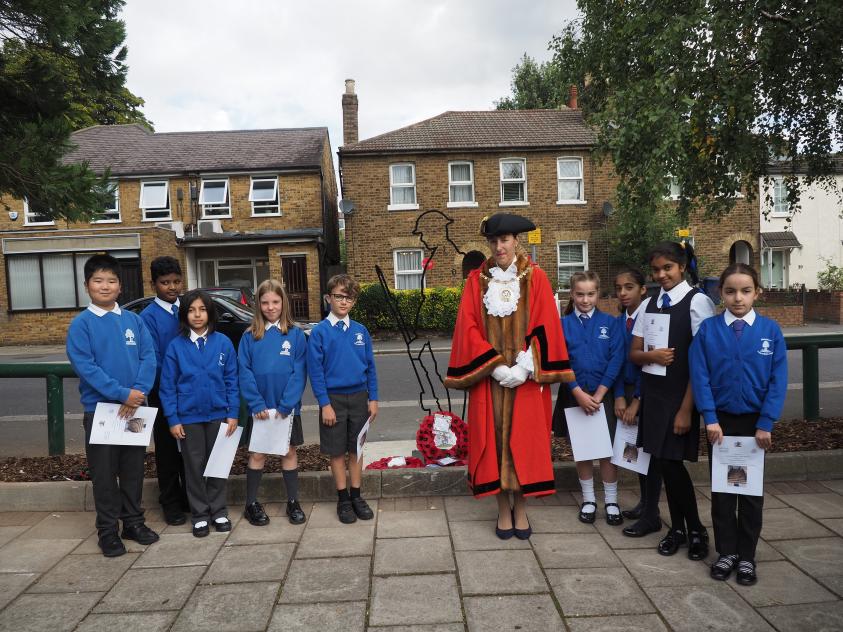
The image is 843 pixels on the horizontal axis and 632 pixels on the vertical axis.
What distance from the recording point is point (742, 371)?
3.36 meters

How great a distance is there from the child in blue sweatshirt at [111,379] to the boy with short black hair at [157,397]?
29cm

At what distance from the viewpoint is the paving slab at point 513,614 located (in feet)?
9.48

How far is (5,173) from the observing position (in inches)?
194

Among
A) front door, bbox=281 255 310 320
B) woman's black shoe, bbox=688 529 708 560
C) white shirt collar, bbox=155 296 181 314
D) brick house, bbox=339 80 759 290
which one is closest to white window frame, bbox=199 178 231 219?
front door, bbox=281 255 310 320

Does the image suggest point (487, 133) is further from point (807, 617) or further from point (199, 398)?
point (807, 617)

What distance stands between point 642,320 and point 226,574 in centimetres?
295

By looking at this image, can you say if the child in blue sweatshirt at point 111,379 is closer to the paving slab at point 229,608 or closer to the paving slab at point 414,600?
the paving slab at point 229,608

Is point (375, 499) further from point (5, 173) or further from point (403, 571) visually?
point (5, 173)

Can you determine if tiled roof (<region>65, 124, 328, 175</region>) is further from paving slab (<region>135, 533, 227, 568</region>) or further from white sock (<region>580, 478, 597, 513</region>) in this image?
white sock (<region>580, 478, 597, 513</region>)

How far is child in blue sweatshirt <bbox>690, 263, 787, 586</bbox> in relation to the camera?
3332mm

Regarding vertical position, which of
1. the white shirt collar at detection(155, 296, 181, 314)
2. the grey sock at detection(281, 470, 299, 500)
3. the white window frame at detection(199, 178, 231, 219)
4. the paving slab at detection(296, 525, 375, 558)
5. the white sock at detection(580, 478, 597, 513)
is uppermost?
the white window frame at detection(199, 178, 231, 219)

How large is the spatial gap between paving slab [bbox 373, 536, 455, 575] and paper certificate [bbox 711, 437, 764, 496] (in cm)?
161

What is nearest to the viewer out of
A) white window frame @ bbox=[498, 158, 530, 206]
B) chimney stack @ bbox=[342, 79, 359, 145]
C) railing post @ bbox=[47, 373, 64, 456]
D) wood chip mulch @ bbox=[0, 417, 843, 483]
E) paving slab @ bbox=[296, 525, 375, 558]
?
paving slab @ bbox=[296, 525, 375, 558]

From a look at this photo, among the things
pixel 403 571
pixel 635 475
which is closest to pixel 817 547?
pixel 635 475
